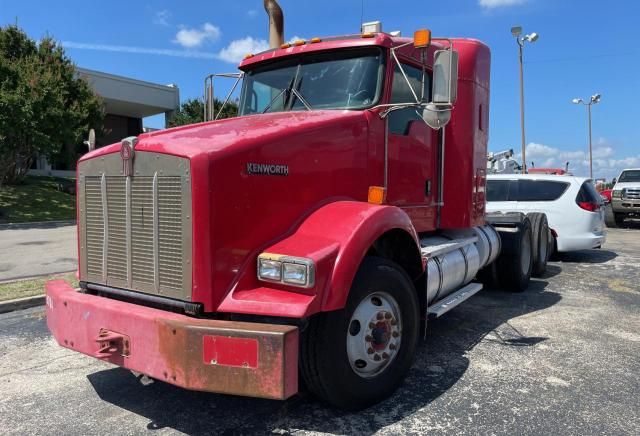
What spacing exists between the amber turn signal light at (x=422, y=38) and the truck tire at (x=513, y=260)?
13.7ft

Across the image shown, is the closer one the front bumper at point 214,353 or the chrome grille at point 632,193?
the front bumper at point 214,353

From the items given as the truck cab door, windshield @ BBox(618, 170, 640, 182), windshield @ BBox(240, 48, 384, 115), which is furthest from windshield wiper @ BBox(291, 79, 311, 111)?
windshield @ BBox(618, 170, 640, 182)

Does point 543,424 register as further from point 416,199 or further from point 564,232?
point 564,232

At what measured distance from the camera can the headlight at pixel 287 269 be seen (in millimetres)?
2859

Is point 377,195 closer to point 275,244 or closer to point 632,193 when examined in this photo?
point 275,244

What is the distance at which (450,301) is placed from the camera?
4820mm

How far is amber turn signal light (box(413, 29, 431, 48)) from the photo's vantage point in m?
3.79

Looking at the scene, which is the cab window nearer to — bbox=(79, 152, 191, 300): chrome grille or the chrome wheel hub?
the chrome wheel hub

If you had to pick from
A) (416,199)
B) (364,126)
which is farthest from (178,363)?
(416,199)

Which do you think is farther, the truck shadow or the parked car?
the parked car

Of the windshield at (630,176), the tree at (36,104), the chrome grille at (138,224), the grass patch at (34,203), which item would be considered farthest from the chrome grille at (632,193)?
the tree at (36,104)

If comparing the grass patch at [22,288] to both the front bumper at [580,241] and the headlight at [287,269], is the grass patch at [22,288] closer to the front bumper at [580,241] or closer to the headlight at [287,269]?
the headlight at [287,269]

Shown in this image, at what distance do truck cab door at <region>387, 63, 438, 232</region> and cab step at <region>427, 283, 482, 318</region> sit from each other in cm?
73

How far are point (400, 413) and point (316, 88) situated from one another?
263 centimetres
